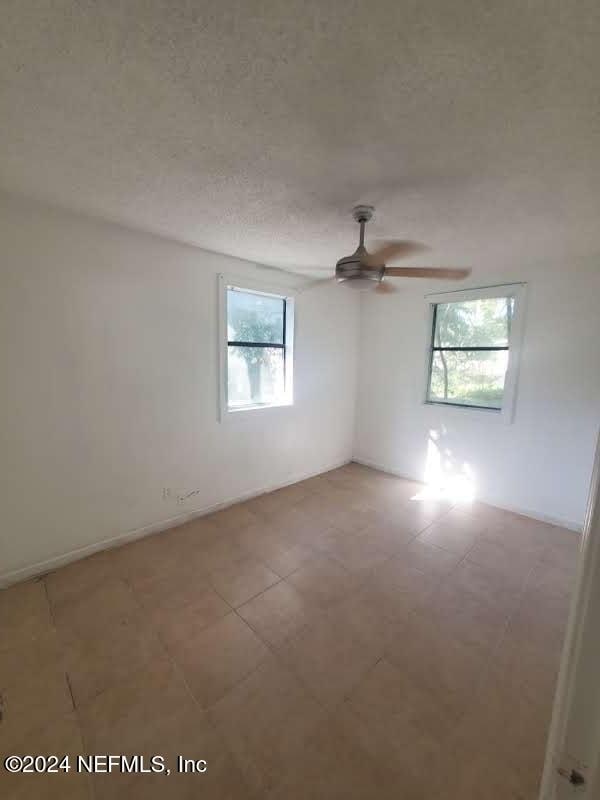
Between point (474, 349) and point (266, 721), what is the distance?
11.2 feet

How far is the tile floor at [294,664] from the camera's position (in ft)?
3.92

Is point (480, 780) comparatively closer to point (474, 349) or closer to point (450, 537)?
point (450, 537)

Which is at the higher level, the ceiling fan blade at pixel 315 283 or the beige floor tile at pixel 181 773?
the ceiling fan blade at pixel 315 283

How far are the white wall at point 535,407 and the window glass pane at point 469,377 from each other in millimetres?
155

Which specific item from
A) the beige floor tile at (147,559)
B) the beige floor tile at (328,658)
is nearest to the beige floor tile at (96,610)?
the beige floor tile at (147,559)

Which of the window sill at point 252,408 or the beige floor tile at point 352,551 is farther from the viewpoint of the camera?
the window sill at point 252,408

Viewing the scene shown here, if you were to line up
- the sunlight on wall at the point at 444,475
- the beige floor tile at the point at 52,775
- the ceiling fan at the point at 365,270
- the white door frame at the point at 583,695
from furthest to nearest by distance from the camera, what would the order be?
1. the sunlight on wall at the point at 444,475
2. the ceiling fan at the point at 365,270
3. the beige floor tile at the point at 52,775
4. the white door frame at the point at 583,695

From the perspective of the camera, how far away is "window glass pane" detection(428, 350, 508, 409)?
323 centimetres

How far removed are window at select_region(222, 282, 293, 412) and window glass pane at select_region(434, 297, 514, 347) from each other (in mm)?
1734

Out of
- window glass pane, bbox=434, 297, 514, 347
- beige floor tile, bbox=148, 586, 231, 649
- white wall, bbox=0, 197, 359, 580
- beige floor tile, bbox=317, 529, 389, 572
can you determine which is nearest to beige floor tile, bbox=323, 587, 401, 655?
beige floor tile, bbox=317, 529, 389, 572

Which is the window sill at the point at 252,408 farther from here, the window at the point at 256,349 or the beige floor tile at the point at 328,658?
the beige floor tile at the point at 328,658

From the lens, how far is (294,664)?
1585mm

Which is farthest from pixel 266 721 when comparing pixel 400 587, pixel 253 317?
pixel 253 317

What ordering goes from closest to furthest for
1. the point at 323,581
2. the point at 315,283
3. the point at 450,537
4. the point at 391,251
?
the point at 323,581 → the point at 391,251 → the point at 450,537 → the point at 315,283
